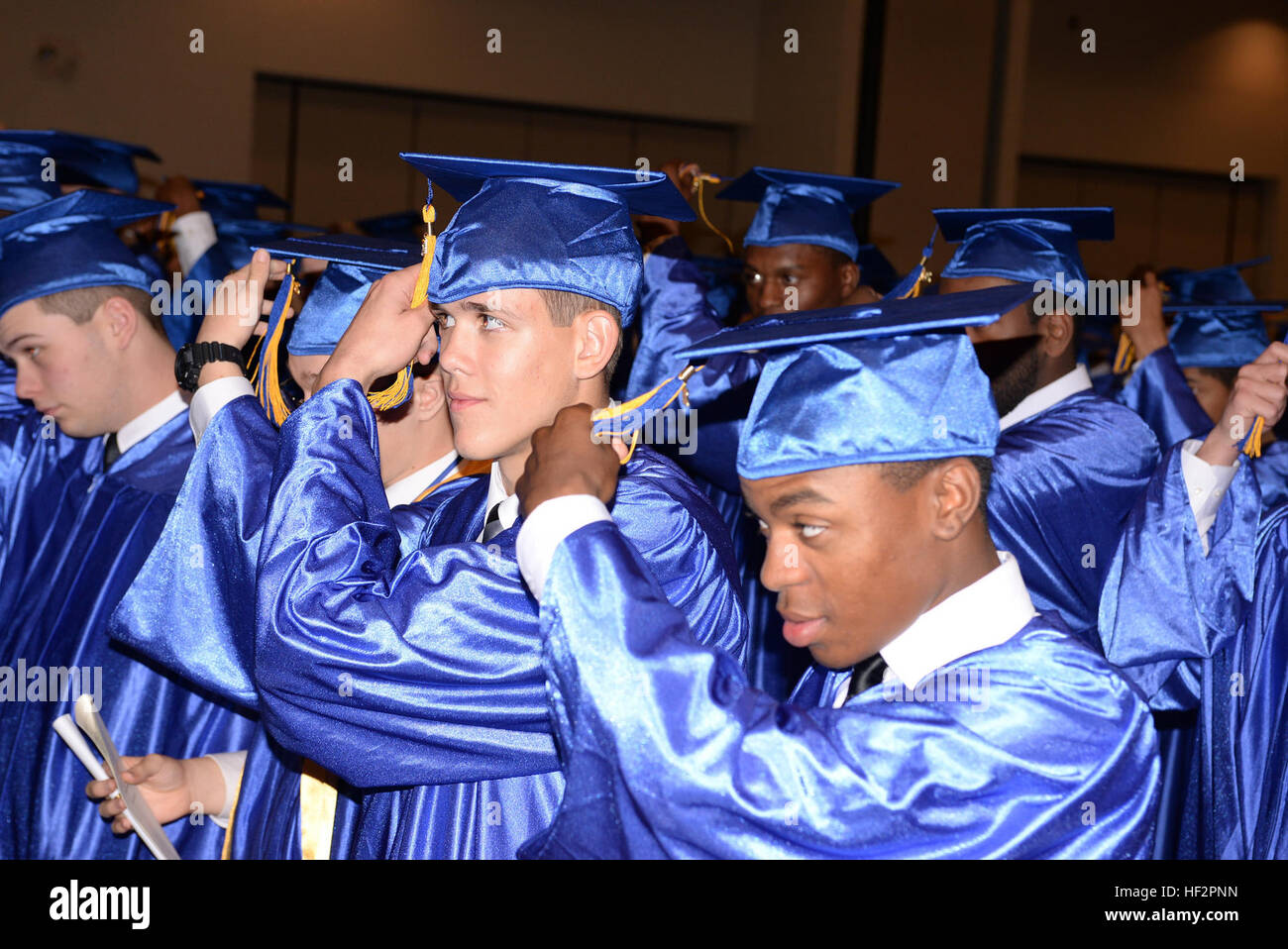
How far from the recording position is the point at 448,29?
8836 millimetres

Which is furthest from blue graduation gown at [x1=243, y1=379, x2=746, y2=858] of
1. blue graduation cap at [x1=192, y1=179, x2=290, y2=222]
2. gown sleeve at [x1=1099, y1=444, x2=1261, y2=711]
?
blue graduation cap at [x1=192, y1=179, x2=290, y2=222]

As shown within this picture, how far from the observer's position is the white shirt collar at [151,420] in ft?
9.11

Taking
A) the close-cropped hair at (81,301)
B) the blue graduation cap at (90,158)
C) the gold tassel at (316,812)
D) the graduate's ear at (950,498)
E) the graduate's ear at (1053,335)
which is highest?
the blue graduation cap at (90,158)

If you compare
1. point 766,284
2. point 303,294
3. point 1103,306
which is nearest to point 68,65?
point 303,294

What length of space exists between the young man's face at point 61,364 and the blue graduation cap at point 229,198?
2218 mm

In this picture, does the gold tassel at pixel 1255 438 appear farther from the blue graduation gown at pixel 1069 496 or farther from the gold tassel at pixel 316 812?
the gold tassel at pixel 316 812

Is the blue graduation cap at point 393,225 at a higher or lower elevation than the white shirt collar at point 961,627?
higher

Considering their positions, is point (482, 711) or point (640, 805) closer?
point (640, 805)

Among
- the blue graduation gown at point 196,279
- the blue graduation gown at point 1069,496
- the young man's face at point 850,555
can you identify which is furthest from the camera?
the blue graduation gown at point 196,279

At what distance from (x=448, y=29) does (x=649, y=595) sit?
8.33 meters

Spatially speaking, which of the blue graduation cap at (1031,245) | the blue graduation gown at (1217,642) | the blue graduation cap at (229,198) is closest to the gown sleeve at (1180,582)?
the blue graduation gown at (1217,642)

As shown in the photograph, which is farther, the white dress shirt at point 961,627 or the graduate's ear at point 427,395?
the graduate's ear at point 427,395

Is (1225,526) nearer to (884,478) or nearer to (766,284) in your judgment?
(884,478)

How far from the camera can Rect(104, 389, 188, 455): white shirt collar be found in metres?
2.78
